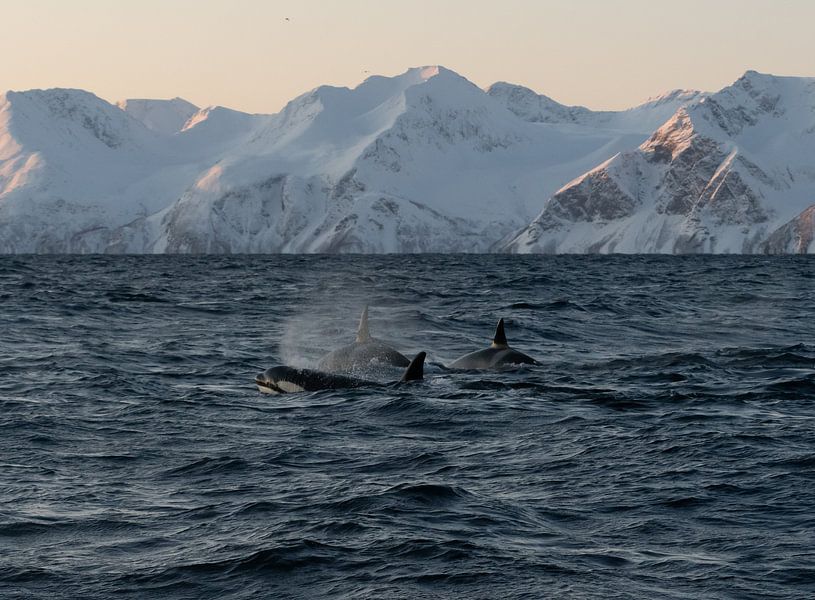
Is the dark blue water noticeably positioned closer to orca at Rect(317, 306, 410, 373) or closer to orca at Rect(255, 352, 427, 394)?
orca at Rect(255, 352, 427, 394)

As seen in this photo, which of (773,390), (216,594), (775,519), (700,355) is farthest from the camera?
(700,355)

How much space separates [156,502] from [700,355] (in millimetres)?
21683

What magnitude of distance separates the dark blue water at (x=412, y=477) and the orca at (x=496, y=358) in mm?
810

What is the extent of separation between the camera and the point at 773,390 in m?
27.3

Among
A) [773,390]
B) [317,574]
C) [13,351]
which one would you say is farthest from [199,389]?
[317,574]

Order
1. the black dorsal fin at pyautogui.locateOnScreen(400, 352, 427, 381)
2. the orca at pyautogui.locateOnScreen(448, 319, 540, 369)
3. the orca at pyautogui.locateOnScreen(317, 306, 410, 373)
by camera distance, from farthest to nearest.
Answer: the orca at pyautogui.locateOnScreen(448, 319, 540, 369) → the orca at pyautogui.locateOnScreen(317, 306, 410, 373) → the black dorsal fin at pyautogui.locateOnScreen(400, 352, 427, 381)

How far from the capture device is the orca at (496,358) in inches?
1232

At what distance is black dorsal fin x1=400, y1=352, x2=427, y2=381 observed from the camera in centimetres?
2752

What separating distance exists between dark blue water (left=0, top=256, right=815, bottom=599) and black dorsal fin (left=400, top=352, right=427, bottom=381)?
59 cm

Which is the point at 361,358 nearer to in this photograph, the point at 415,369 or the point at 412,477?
the point at 415,369

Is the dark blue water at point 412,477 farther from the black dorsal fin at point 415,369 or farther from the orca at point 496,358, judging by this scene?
the orca at point 496,358

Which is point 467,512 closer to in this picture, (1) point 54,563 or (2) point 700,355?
(1) point 54,563

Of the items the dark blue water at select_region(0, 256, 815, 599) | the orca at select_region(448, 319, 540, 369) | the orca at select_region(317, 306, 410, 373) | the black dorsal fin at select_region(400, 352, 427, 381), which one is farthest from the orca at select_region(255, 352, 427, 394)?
the orca at select_region(448, 319, 540, 369)

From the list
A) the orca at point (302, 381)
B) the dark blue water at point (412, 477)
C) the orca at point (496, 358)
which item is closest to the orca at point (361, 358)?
the orca at point (496, 358)
